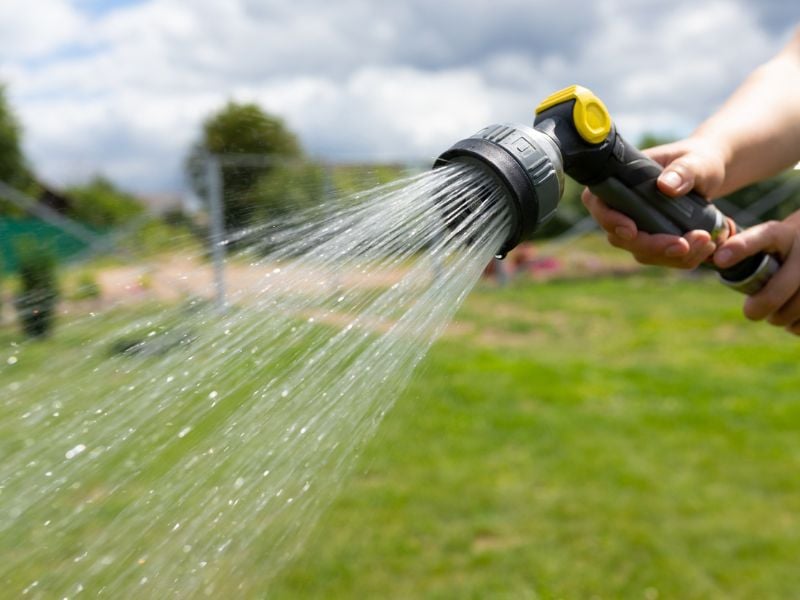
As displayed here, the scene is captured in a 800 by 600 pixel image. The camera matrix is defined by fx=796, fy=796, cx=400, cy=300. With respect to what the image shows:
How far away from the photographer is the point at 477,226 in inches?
47.6

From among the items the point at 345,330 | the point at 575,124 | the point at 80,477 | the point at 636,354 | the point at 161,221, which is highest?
the point at 575,124

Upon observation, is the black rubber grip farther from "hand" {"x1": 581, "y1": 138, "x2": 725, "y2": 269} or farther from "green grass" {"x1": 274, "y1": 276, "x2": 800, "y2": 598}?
"green grass" {"x1": 274, "y1": 276, "x2": 800, "y2": 598}

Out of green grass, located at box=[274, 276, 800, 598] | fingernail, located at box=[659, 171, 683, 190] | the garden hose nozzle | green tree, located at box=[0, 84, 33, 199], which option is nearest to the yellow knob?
the garden hose nozzle

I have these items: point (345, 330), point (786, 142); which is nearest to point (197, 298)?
point (345, 330)

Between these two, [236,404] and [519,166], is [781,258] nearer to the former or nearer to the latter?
[519,166]

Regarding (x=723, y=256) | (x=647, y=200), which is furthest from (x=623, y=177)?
(x=723, y=256)

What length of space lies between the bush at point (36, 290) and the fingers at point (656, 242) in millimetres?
1056

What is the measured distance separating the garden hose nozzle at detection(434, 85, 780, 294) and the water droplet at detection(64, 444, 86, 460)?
0.67m

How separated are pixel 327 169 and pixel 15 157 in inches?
564

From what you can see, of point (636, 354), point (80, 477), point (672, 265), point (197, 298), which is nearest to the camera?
point (80, 477)

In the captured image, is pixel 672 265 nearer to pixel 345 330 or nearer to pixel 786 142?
pixel 786 142

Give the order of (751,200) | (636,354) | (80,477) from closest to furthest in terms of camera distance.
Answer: (80,477) → (636,354) → (751,200)

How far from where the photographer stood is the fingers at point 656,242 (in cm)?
152

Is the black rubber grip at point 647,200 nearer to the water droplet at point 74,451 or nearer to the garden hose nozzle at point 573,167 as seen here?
the garden hose nozzle at point 573,167
